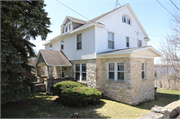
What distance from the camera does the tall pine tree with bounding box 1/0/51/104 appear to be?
4961mm

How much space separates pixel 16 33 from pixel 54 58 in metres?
6.83

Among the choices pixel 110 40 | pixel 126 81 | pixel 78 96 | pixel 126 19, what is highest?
pixel 126 19

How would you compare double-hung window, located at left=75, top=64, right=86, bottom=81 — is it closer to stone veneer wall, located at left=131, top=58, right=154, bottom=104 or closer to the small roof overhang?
the small roof overhang

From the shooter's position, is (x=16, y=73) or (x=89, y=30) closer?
(x=16, y=73)

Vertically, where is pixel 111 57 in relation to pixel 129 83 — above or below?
above

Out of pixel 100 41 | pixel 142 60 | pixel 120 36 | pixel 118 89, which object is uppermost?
pixel 120 36

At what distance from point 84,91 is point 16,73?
413cm

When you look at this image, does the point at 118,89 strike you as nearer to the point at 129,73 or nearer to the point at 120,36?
the point at 129,73

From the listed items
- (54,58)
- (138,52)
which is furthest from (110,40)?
(54,58)

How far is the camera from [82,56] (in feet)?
37.4

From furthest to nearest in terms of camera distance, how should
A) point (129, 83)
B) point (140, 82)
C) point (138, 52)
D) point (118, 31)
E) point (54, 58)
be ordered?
1. point (54, 58)
2. point (118, 31)
3. point (140, 82)
4. point (138, 52)
5. point (129, 83)

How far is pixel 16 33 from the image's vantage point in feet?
18.6

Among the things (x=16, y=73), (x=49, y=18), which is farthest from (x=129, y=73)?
(x=16, y=73)

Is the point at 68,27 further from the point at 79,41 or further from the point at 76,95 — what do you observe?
the point at 76,95
